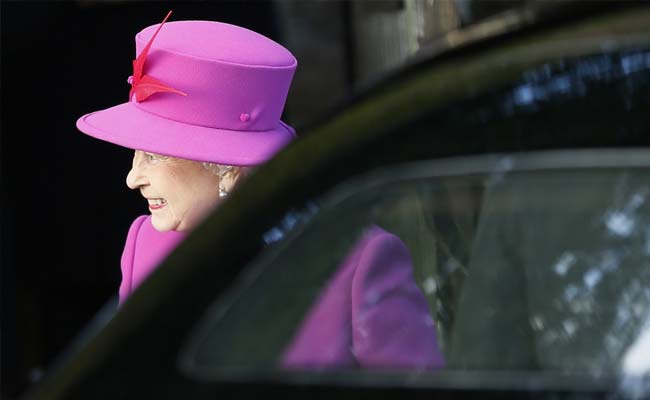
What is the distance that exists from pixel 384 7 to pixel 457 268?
5.39m

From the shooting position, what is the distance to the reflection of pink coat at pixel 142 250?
308 centimetres

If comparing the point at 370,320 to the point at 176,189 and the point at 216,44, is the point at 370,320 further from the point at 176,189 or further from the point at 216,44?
the point at 216,44

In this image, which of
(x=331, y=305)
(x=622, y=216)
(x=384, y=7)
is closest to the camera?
(x=622, y=216)

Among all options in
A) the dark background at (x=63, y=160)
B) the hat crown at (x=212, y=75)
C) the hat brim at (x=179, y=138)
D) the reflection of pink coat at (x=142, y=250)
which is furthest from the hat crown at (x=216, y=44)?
the dark background at (x=63, y=160)

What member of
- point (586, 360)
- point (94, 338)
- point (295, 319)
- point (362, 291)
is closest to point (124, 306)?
point (94, 338)

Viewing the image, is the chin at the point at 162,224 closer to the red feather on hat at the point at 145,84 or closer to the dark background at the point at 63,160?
the red feather on hat at the point at 145,84

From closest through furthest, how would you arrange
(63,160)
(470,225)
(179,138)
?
(470,225) → (179,138) → (63,160)

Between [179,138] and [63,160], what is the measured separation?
189 inches

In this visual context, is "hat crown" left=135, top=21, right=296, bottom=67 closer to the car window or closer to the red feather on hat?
the red feather on hat

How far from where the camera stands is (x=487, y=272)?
1896mm

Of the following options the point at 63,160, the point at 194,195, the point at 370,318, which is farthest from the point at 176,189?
the point at 63,160

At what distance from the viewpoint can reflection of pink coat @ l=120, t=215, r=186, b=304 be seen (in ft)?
10.1

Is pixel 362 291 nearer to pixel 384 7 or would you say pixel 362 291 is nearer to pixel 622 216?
pixel 622 216

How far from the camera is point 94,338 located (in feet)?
6.20
